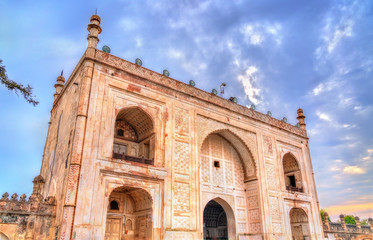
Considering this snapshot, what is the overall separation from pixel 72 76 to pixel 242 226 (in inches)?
437

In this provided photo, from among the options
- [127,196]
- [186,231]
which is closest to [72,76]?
[127,196]

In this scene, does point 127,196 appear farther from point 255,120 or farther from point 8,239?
point 255,120

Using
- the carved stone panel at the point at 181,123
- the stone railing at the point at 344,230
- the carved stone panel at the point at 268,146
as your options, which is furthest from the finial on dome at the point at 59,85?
the stone railing at the point at 344,230

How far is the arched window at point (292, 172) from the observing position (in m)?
18.7

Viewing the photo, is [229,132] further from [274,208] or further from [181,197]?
[181,197]

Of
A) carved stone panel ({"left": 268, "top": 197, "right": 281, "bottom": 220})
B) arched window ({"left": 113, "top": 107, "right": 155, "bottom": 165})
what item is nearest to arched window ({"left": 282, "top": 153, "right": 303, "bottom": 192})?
carved stone panel ({"left": 268, "top": 197, "right": 281, "bottom": 220})

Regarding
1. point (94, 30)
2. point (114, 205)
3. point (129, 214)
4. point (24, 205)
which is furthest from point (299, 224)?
point (94, 30)

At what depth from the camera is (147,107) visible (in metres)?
12.8

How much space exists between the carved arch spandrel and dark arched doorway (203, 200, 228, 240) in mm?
3100

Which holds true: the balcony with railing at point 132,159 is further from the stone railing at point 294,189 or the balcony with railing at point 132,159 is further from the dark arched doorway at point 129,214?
the stone railing at point 294,189

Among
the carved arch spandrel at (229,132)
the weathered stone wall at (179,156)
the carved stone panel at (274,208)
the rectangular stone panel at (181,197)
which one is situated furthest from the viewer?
the carved stone panel at (274,208)

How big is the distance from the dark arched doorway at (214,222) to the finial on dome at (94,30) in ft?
33.6

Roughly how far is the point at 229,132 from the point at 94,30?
825cm

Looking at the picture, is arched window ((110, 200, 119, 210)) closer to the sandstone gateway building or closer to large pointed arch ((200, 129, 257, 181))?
the sandstone gateway building
